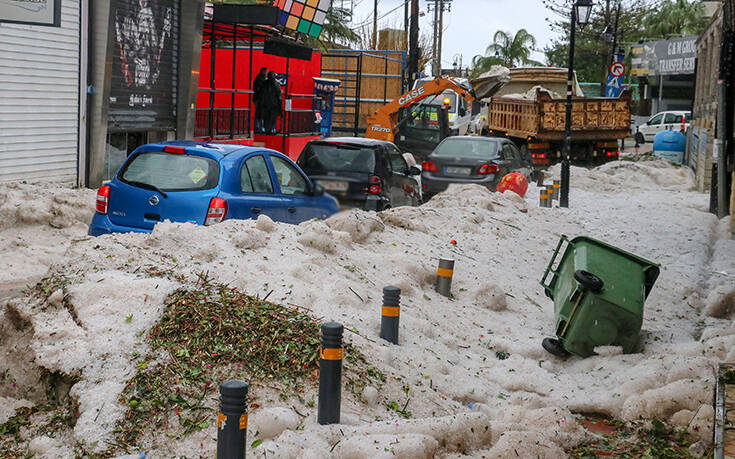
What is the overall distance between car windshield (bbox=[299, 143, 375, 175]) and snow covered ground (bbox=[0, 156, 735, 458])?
43.4 inches

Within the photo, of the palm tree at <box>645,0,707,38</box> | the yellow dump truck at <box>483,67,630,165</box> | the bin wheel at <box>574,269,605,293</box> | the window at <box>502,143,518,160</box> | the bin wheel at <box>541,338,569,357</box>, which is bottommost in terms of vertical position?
the bin wheel at <box>541,338,569,357</box>

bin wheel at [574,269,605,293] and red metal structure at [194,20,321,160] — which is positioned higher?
red metal structure at [194,20,321,160]

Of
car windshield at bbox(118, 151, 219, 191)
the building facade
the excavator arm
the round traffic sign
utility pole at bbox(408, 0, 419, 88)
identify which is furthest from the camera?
utility pole at bbox(408, 0, 419, 88)

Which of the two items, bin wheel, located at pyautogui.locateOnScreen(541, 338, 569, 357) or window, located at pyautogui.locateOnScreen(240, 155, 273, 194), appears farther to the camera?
window, located at pyautogui.locateOnScreen(240, 155, 273, 194)

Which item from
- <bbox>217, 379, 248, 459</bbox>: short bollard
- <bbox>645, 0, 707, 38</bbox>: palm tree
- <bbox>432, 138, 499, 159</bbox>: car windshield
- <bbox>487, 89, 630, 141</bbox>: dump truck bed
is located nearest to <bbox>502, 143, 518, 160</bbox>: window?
<bbox>432, 138, 499, 159</bbox>: car windshield

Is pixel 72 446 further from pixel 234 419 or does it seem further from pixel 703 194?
pixel 703 194

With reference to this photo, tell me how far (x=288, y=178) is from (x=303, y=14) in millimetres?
13080

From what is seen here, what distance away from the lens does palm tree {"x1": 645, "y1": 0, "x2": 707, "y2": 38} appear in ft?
236

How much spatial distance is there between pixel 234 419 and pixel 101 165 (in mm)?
12956

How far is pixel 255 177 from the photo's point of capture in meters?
9.93

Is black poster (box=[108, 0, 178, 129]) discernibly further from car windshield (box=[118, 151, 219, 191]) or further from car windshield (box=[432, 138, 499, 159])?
car windshield (box=[118, 151, 219, 191])

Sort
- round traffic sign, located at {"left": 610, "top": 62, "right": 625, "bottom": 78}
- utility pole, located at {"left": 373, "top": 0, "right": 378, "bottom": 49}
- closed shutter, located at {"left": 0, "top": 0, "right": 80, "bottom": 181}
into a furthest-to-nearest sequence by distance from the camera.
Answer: utility pole, located at {"left": 373, "top": 0, "right": 378, "bottom": 49} → round traffic sign, located at {"left": 610, "top": 62, "right": 625, "bottom": 78} → closed shutter, located at {"left": 0, "top": 0, "right": 80, "bottom": 181}

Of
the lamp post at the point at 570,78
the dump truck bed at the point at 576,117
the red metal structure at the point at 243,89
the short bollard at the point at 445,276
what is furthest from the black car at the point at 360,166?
the dump truck bed at the point at 576,117

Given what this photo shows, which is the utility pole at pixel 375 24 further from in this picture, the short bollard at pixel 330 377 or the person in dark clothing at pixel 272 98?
the short bollard at pixel 330 377
